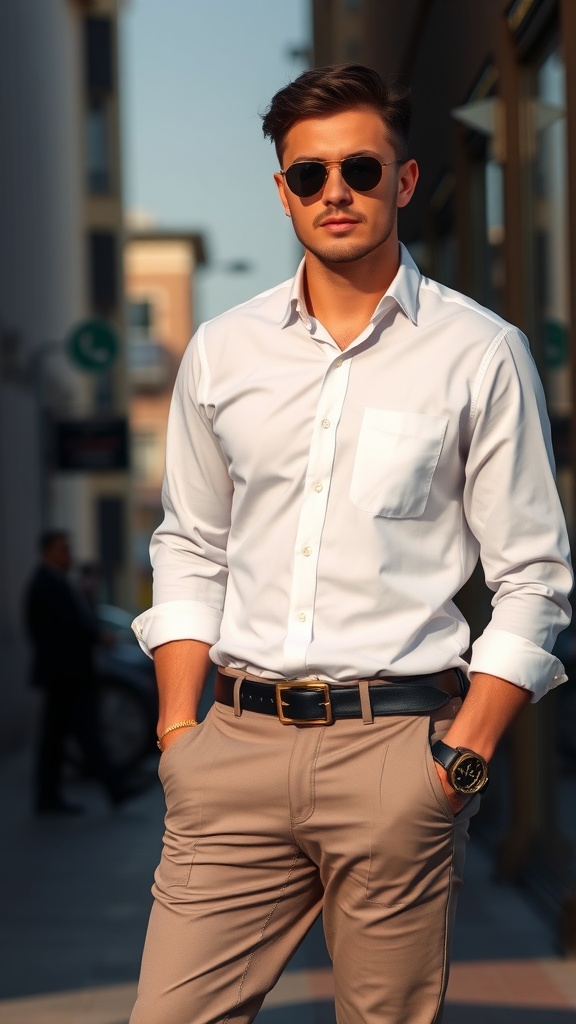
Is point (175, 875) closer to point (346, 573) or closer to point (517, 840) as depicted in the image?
point (346, 573)

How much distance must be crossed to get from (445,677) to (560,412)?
4.16 metres

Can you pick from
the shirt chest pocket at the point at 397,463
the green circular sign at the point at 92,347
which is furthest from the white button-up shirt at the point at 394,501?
the green circular sign at the point at 92,347

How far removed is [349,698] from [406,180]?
88 cm

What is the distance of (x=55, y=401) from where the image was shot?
23.1 metres

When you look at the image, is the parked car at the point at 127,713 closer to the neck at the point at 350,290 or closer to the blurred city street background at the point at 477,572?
the blurred city street background at the point at 477,572

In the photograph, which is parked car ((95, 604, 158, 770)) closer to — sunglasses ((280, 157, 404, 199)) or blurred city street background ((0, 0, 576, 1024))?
blurred city street background ((0, 0, 576, 1024))

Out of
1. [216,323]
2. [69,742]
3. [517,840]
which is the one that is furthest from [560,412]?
[69,742]

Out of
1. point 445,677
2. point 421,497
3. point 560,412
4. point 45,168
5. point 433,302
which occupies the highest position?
point 433,302

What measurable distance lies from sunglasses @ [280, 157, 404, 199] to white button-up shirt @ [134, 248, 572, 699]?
0.53 ft

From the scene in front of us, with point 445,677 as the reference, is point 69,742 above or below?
below

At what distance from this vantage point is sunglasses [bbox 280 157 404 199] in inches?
103

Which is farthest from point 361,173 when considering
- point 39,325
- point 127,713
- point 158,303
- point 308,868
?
point 158,303

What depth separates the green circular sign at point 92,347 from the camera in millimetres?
18812

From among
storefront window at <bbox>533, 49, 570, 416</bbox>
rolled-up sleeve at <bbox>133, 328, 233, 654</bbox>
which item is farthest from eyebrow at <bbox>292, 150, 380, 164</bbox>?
storefront window at <bbox>533, 49, 570, 416</bbox>
